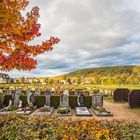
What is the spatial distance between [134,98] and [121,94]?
26.3ft

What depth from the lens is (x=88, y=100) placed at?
29.6m

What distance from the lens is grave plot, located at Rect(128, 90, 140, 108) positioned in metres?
29.2

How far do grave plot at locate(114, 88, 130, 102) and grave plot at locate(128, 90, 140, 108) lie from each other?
24.4 ft

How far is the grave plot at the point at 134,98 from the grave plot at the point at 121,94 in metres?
7.44

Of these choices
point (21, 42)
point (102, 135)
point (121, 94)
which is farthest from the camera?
point (121, 94)

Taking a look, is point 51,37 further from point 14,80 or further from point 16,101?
point 14,80

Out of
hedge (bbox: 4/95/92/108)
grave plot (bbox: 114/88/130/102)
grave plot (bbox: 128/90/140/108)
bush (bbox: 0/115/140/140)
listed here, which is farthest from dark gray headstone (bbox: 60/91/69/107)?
bush (bbox: 0/115/140/140)

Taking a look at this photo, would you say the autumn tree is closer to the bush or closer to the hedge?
the bush

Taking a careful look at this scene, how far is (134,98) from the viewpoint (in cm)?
2920

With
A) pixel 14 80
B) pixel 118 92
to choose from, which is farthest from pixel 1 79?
pixel 118 92

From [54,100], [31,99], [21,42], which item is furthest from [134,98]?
[21,42]

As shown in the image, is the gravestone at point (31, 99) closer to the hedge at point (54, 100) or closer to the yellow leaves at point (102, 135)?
the hedge at point (54, 100)

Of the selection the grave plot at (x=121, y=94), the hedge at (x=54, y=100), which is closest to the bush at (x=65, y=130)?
the hedge at (x=54, y=100)

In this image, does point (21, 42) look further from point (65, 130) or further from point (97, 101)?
point (97, 101)
